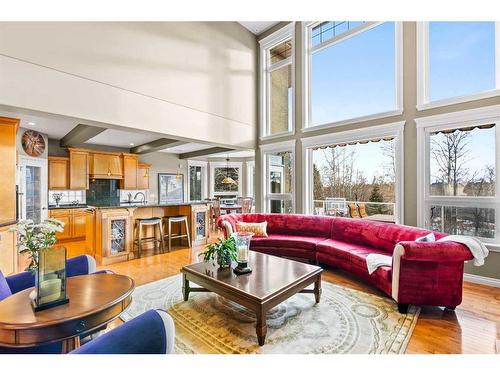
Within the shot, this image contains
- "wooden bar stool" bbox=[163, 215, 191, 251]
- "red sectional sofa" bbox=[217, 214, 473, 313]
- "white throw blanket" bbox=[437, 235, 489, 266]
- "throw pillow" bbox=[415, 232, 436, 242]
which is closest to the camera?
"white throw blanket" bbox=[437, 235, 489, 266]

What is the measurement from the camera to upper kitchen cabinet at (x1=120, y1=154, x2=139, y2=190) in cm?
746

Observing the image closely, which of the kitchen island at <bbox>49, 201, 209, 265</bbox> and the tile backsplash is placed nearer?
the kitchen island at <bbox>49, 201, 209, 265</bbox>

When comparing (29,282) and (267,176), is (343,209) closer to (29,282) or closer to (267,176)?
A: (267,176)

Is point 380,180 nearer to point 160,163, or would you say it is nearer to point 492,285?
point 492,285

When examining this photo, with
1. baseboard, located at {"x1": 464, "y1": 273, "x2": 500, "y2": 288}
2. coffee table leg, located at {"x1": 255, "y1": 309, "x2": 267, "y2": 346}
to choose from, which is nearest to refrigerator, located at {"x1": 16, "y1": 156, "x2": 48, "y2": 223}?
coffee table leg, located at {"x1": 255, "y1": 309, "x2": 267, "y2": 346}

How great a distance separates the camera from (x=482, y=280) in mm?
3281

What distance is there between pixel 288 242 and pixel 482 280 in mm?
2646

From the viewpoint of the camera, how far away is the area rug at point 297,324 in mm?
1956

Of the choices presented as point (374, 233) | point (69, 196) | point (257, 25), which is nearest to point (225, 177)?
point (69, 196)

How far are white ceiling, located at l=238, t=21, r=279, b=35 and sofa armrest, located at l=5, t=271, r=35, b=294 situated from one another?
5.97m

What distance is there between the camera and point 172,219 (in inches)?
Result: 198

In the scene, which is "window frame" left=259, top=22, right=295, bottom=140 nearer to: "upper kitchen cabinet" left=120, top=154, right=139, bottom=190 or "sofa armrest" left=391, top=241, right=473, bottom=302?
"sofa armrest" left=391, top=241, right=473, bottom=302

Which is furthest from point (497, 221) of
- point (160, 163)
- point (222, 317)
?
point (160, 163)
